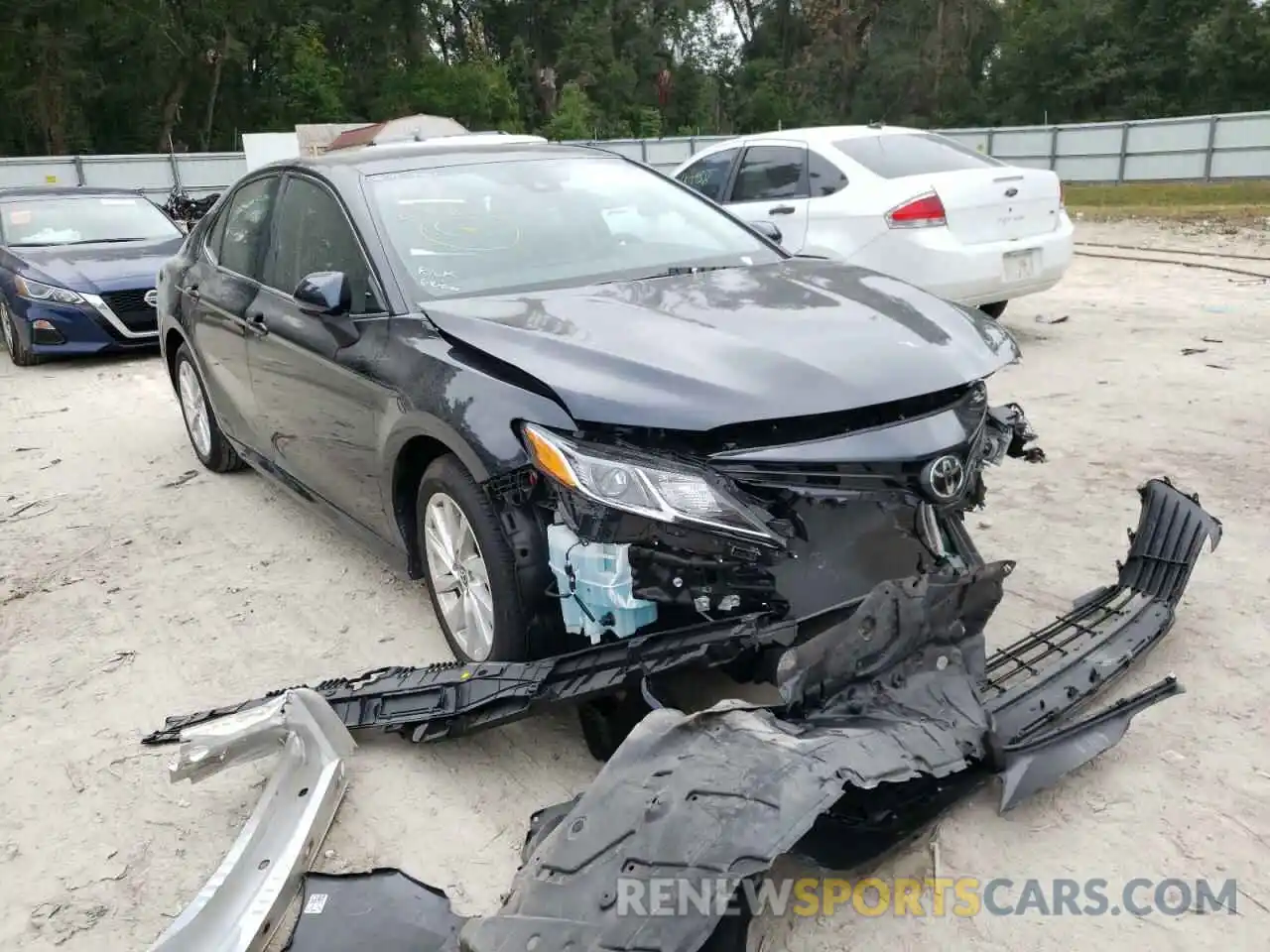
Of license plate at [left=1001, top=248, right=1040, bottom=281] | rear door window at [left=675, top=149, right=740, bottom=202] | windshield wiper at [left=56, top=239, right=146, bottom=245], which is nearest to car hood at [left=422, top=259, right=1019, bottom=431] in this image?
license plate at [left=1001, top=248, right=1040, bottom=281]

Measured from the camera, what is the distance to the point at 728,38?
205 ft

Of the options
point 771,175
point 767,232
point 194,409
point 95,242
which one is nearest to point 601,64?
point 95,242

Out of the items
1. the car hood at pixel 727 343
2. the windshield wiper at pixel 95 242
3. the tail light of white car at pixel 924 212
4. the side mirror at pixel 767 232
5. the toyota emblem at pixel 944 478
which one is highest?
the side mirror at pixel 767 232

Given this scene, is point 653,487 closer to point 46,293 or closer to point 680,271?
point 680,271

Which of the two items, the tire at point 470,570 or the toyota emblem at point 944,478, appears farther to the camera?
the tire at point 470,570

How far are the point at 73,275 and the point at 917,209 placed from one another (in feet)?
24.3

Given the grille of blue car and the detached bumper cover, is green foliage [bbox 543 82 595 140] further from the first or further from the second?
the detached bumper cover

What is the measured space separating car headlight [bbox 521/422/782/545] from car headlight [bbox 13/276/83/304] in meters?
8.24

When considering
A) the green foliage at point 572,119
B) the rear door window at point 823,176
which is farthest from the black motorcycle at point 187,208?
the green foliage at point 572,119

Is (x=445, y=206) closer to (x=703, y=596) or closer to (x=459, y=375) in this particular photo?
(x=459, y=375)

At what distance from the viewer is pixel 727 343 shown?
2832mm

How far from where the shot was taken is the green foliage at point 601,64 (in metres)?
37.5

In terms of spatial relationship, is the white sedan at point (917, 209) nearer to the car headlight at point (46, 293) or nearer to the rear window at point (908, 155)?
the rear window at point (908, 155)

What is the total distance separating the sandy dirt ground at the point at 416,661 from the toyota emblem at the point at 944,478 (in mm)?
818
